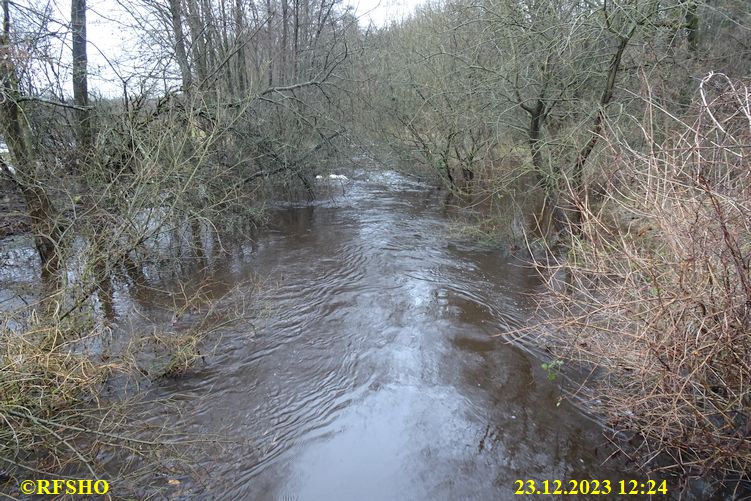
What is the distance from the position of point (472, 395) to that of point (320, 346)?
2130 millimetres

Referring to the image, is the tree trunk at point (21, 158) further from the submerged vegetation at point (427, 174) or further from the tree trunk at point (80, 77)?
the tree trunk at point (80, 77)

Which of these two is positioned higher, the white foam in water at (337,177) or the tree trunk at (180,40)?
the tree trunk at (180,40)

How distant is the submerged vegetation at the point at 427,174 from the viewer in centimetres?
330

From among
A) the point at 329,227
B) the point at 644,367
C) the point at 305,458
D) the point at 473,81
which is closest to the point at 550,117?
the point at 473,81

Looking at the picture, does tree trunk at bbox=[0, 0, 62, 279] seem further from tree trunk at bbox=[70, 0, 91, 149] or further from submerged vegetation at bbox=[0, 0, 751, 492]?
tree trunk at bbox=[70, 0, 91, 149]

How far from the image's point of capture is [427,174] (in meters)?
15.8

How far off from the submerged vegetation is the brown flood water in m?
0.48

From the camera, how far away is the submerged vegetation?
3.30 meters

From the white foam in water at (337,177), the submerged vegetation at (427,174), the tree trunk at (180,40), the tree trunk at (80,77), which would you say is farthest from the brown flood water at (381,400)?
the white foam in water at (337,177)

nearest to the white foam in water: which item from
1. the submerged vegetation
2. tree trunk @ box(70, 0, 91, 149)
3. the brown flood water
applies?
the submerged vegetation

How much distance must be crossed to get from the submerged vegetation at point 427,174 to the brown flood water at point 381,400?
48 cm

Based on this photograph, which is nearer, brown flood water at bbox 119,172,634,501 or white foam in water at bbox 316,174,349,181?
brown flood water at bbox 119,172,634,501

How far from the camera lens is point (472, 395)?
5090mm

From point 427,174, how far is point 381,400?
11802mm
